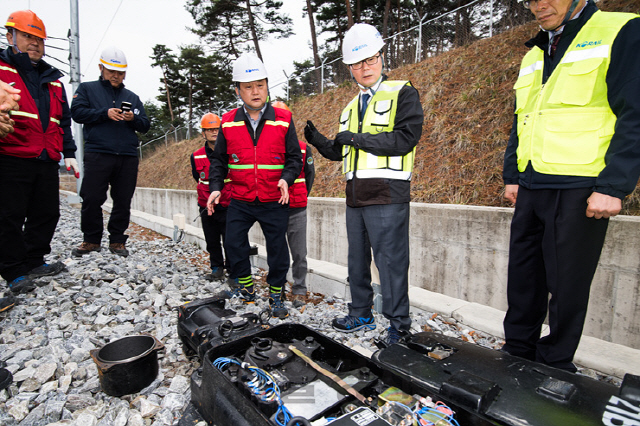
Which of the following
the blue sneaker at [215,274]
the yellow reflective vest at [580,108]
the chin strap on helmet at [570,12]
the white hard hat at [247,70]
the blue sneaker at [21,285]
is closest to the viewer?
the yellow reflective vest at [580,108]

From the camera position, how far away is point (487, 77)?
622 cm

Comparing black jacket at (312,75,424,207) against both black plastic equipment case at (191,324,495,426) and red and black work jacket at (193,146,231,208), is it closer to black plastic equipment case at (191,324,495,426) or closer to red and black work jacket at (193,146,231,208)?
black plastic equipment case at (191,324,495,426)

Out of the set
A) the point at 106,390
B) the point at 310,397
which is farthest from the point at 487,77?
the point at 106,390

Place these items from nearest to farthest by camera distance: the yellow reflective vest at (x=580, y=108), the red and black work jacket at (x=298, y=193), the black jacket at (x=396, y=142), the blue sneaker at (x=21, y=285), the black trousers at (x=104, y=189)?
1. the yellow reflective vest at (x=580, y=108)
2. the black jacket at (x=396, y=142)
3. the blue sneaker at (x=21, y=285)
4. the red and black work jacket at (x=298, y=193)
5. the black trousers at (x=104, y=189)

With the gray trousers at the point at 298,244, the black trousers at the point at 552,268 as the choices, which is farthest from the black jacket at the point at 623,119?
Result: the gray trousers at the point at 298,244

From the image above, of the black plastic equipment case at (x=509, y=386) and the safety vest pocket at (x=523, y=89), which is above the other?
the safety vest pocket at (x=523, y=89)

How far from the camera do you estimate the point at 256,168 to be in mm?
2969

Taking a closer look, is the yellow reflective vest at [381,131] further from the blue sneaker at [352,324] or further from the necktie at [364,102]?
the blue sneaker at [352,324]

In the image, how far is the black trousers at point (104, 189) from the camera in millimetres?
3877

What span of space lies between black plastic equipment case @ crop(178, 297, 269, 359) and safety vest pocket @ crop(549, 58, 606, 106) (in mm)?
2013

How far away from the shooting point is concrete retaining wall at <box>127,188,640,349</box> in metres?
2.32

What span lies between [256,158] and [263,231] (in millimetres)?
659

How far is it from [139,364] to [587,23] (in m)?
Answer: 2.89

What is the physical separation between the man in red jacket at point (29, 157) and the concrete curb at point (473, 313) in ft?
8.08
